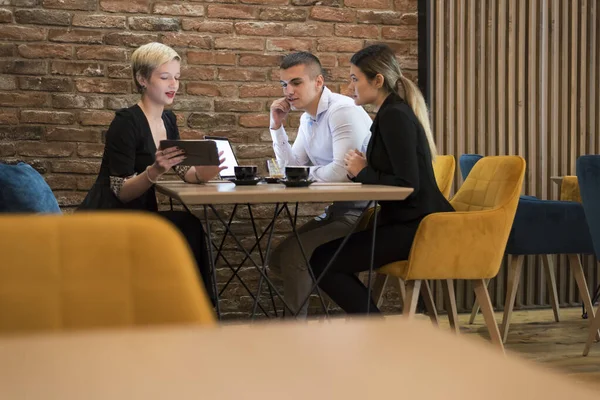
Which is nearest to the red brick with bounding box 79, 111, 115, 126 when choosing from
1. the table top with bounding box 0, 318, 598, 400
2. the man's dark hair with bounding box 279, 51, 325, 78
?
the man's dark hair with bounding box 279, 51, 325, 78


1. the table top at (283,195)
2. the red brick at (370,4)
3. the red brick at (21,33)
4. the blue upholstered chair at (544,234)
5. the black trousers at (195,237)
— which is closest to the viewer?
the table top at (283,195)

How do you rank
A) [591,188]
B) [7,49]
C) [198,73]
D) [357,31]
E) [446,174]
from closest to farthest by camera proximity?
[591,188] → [446,174] → [7,49] → [198,73] → [357,31]

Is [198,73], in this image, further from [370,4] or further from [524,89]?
[524,89]

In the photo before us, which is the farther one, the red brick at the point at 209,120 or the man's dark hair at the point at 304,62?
the red brick at the point at 209,120

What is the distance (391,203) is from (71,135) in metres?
2.07

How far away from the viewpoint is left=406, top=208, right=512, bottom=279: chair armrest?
301 centimetres

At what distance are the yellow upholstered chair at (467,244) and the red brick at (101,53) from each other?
82.0 inches

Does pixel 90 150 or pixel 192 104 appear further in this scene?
pixel 192 104

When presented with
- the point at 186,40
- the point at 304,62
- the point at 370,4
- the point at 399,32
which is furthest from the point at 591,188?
the point at 186,40

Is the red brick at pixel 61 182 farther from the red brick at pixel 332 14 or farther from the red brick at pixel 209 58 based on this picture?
the red brick at pixel 332 14

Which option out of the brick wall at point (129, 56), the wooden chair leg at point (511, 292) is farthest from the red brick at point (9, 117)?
the wooden chair leg at point (511, 292)

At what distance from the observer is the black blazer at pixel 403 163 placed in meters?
3.04

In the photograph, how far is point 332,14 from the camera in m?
4.71

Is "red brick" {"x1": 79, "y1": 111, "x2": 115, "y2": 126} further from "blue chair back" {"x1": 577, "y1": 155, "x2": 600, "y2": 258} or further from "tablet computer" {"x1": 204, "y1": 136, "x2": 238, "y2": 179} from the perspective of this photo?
"blue chair back" {"x1": 577, "y1": 155, "x2": 600, "y2": 258}
